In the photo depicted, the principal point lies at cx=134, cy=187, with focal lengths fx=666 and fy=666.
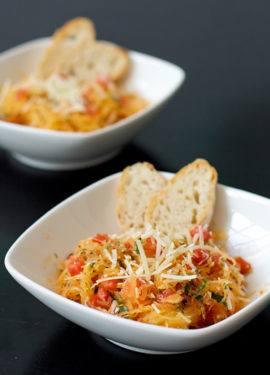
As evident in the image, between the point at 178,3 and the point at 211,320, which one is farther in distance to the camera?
the point at 178,3

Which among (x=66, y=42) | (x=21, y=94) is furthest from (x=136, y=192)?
(x=66, y=42)

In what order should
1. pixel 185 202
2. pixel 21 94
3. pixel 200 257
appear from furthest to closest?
pixel 21 94
pixel 185 202
pixel 200 257

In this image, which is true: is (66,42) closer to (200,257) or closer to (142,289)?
(200,257)

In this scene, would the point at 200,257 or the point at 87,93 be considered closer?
the point at 200,257

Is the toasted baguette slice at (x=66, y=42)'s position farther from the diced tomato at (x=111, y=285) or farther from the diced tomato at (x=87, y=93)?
the diced tomato at (x=111, y=285)

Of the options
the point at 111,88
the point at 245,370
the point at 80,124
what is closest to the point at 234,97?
the point at 111,88

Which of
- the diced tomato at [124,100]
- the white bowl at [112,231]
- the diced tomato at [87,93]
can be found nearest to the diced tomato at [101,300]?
the white bowl at [112,231]

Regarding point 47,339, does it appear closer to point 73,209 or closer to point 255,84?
point 73,209
